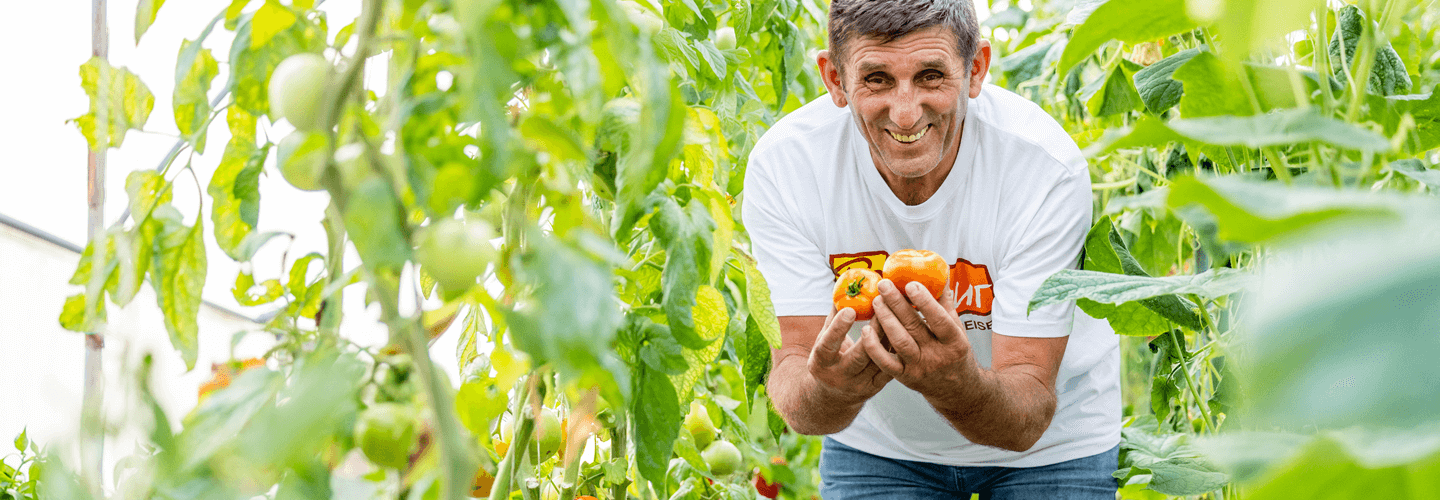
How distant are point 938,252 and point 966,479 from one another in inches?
13.5

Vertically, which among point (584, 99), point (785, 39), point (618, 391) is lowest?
point (618, 391)

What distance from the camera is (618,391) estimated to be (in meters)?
0.44

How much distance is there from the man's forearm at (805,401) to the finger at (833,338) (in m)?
0.07

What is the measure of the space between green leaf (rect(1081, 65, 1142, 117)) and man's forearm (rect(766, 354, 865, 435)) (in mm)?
533

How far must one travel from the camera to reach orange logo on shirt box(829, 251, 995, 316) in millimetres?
1448

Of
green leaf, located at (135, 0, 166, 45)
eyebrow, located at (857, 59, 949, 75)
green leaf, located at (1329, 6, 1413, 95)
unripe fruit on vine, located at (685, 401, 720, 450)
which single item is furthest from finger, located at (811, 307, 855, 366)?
green leaf, located at (135, 0, 166, 45)

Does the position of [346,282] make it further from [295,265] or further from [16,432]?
[16,432]

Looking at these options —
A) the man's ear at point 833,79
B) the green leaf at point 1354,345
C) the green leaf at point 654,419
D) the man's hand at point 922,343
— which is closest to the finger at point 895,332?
the man's hand at point 922,343

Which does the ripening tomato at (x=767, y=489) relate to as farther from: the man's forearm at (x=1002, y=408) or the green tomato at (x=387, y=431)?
the green tomato at (x=387, y=431)

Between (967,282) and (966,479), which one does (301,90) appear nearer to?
(967,282)

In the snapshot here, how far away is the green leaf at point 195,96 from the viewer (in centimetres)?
53

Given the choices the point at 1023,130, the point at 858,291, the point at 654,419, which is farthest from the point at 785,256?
the point at 654,419

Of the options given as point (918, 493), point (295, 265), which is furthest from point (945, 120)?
point (295, 265)

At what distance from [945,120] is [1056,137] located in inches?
6.2
